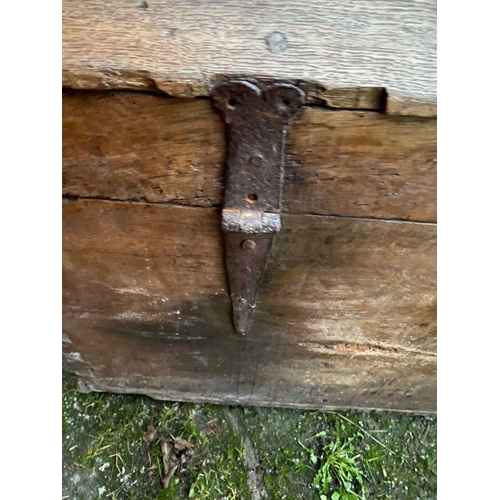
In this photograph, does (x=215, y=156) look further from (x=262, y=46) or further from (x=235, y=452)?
(x=235, y=452)

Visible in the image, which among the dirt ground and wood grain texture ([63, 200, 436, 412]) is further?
the dirt ground

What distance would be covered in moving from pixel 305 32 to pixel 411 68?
0.51 feet

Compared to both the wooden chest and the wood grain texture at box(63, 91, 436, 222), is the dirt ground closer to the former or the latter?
the wooden chest

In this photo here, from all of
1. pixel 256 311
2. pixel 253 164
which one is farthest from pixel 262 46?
pixel 256 311

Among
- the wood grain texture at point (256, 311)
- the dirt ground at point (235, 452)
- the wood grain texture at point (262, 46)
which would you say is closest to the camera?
the wood grain texture at point (262, 46)

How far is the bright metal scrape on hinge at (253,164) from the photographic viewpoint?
0.67 m

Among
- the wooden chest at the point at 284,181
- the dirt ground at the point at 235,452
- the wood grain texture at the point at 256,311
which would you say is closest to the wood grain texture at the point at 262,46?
the wooden chest at the point at 284,181

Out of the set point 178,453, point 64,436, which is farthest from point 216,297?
point 64,436

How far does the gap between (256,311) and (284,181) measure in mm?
391

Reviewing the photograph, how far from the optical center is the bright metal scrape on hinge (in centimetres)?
67

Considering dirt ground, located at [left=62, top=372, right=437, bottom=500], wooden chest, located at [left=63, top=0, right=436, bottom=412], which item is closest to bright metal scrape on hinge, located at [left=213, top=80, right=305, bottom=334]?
wooden chest, located at [left=63, top=0, right=436, bottom=412]

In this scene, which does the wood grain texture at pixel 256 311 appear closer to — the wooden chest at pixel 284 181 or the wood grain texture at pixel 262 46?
the wooden chest at pixel 284 181

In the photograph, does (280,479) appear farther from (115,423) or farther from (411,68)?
(411,68)

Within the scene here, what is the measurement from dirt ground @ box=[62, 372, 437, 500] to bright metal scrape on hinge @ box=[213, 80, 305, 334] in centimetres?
76
